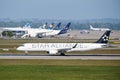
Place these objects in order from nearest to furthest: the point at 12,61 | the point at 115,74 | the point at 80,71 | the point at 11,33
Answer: the point at 115,74 → the point at 80,71 → the point at 12,61 → the point at 11,33

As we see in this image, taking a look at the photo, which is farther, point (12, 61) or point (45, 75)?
point (12, 61)

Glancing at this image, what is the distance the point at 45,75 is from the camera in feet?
148

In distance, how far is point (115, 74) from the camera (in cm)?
4572

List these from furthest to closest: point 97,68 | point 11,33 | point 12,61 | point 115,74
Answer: point 11,33, point 12,61, point 97,68, point 115,74

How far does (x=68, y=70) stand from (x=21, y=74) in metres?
6.49

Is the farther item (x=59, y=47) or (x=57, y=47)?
(x=57, y=47)

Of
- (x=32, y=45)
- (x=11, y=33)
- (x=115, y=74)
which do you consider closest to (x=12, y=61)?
(x=32, y=45)

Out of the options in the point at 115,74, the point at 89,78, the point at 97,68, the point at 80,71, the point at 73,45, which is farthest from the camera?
the point at 73,45

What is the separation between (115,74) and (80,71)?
484cm

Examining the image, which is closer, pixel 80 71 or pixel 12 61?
pixel 80 71

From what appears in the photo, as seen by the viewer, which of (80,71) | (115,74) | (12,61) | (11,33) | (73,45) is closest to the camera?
(115,74)

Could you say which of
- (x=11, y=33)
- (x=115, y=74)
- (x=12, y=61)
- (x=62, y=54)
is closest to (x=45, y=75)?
(x=115, y=74)

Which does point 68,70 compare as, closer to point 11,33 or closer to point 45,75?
point 45,75

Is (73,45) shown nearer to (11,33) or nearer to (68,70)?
(68,70)
